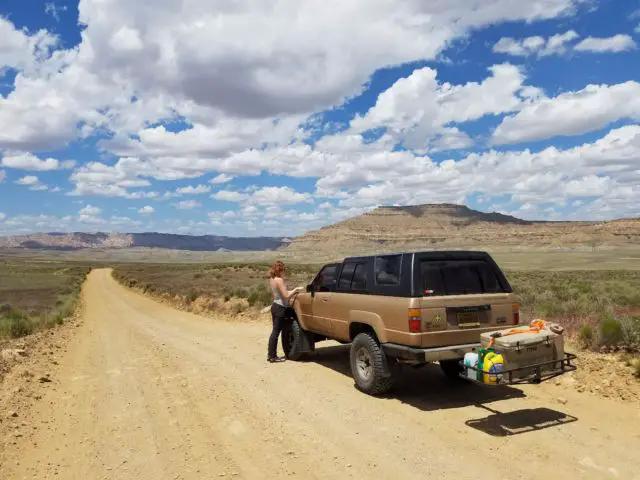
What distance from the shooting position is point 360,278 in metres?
8.09

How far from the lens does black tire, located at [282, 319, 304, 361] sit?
10031 mm

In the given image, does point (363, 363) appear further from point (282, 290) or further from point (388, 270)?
point (282, 290)

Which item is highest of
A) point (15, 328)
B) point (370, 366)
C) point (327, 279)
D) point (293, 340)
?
point (327, 279)

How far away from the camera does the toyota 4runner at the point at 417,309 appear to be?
21.9ft

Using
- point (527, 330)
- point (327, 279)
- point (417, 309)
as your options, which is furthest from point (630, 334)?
point (327, 279)

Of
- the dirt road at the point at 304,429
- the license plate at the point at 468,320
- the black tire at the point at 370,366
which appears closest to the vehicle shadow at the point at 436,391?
the dirt road at the point at 304,429

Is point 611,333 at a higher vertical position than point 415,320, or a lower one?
lower

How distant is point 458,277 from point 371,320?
139 cm

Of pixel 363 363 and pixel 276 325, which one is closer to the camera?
pixel 363 363

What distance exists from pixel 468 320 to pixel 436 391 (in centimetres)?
147

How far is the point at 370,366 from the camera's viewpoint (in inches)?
294

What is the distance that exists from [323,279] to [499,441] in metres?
4.47

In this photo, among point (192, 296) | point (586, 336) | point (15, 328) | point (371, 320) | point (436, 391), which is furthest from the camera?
point (192, 296)

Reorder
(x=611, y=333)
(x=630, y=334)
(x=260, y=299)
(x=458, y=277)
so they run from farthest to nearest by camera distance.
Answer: (x=260, y=299)
(x=611, y=333)
(x=630, y=334)
(x=458, y=277)
